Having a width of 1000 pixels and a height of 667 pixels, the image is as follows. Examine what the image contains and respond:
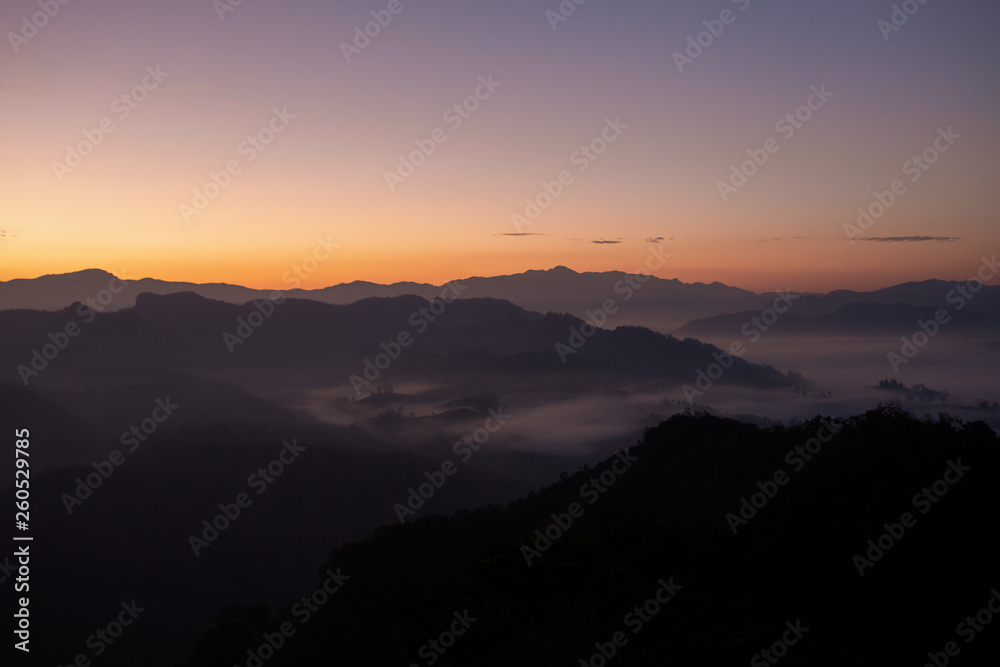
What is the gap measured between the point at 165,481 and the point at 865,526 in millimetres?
188405

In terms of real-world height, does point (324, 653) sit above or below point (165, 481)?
below

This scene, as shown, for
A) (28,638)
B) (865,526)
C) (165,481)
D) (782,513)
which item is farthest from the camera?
(165,481)

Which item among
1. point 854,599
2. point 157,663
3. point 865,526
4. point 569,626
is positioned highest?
point 865,526

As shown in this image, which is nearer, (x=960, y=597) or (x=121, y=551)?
(x=960, y=597)

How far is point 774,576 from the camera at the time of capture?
2589 centimetres

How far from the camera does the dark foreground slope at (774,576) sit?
19484 millimetres

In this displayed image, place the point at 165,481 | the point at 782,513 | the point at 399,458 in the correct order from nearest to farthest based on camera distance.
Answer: the point at 782,513 → the point at 165,481 → the point at 399,458

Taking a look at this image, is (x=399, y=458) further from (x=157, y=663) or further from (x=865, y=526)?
(x=865, y=526)

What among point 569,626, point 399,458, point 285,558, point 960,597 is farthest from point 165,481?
point 960,597

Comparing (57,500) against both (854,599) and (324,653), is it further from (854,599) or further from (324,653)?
→ (854,599)

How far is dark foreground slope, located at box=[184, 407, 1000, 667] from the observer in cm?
1948

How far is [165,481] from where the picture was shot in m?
177

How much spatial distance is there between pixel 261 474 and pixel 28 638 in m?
75.7

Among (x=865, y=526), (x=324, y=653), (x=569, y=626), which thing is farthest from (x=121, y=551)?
(x=865, y=526)
